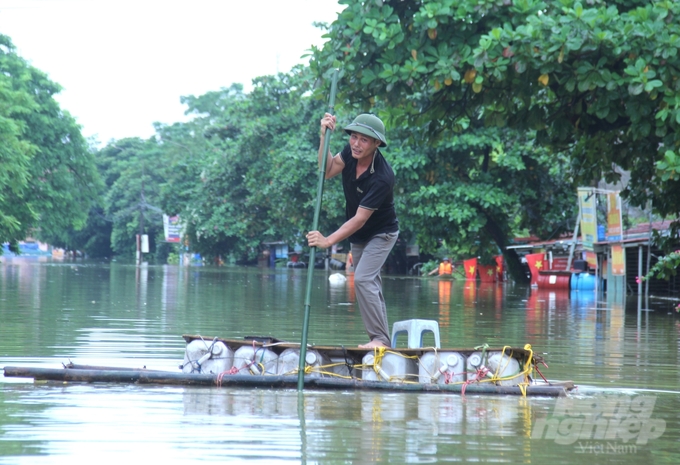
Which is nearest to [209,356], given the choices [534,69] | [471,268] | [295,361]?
[295,361]

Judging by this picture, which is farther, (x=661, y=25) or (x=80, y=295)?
(x=80, y=295)

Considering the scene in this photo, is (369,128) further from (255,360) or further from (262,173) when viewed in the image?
(262,173)

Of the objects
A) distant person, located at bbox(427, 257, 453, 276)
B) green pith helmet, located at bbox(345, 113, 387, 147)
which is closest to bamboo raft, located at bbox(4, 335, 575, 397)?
green pith helmet, located at bbox(345, 113, 387, 147)

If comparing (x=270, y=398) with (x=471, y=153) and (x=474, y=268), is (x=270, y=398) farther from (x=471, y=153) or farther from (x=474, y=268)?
(x=474, y=268)

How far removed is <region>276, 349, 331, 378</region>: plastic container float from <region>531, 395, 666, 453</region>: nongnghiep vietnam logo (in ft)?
5.85

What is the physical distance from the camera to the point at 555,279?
29000 millimetres

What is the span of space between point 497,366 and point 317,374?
4.40 feet

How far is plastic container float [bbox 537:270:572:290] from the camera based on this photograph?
28.9 meters

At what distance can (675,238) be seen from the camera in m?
16.2

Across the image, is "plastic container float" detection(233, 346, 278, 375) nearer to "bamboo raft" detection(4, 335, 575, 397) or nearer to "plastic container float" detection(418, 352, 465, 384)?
"bamboo raft" detection(4, 335, 575, 397)

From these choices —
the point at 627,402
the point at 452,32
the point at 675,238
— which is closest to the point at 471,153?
the point at 675,238

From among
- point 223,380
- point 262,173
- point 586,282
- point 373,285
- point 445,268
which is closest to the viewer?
point 223,380

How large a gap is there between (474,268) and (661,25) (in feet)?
83.6

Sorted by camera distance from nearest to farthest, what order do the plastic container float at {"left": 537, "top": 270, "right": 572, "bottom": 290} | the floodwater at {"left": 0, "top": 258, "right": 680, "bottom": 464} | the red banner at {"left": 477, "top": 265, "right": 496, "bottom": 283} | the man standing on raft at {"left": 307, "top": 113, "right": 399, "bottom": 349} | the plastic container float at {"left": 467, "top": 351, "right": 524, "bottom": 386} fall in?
the floodwater at {"left": 0, "top": 258, "right": 680, "bottom": 464}
the plastic container float at {"left": 467, "top": 351, "right": 524, "bottom": 386}
the man standing on raft at {"left": 307, "top": 113, "right": 399, "bottom": 349}
the plastic container float at {"left": 537, "top": 270, "right": 572, "bottom": 290}
the red banner at {"left": 477, "top": 265, "right": 496, "bottom": 283}
